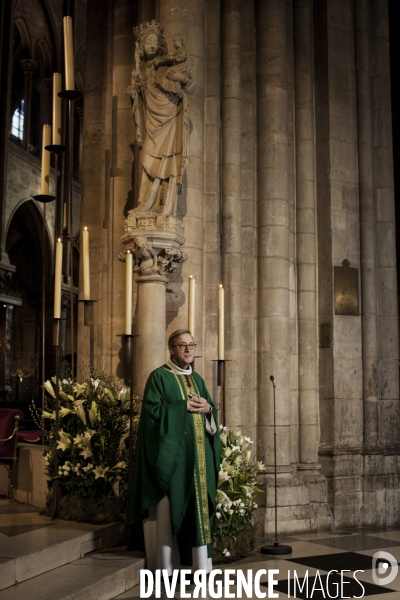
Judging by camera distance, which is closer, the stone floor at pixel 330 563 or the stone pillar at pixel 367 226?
the stone floor at pixel 330 563

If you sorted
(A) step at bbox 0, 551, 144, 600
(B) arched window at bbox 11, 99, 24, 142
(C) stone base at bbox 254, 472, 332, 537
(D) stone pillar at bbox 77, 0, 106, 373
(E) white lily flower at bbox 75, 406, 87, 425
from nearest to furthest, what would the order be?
(A) step at bbox 0, 551, 144, 600, (E) white lily flower at bbox 75, 406, 87, 425, (C) stone base at bbox 254, 472, 332, 537, (D) stone pillar at bbox 77, 0, 106, 373, (B) arched window at bbox 11, 99, 24, 142

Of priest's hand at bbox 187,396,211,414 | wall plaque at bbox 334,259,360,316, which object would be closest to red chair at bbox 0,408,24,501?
priest's hand at bbox 187,396,211,414

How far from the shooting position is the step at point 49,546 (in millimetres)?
4742

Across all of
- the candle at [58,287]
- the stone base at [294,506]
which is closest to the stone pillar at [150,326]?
the candle at [58,287]

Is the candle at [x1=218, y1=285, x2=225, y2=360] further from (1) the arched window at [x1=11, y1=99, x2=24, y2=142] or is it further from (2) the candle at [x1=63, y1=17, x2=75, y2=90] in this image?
(1) the arched window at [x1=11, y1=99, x2=24, y2=142]

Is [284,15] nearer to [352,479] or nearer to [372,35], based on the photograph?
[372,35]

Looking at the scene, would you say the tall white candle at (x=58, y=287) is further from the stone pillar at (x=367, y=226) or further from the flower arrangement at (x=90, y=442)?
the stone pillar at (x=367, y=226)

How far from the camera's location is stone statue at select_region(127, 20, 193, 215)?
23.3 ft

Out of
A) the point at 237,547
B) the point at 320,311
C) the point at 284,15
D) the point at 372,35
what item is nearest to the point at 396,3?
the point at 372,35

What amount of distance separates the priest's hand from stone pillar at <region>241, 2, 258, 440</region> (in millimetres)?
2854

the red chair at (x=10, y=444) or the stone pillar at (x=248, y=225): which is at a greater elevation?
the stone pillar at (x=248, y=225)

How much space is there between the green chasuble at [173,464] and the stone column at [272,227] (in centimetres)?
278

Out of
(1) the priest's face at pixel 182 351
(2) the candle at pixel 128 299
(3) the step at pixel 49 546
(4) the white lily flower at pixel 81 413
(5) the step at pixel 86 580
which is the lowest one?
(5) the step at pixel 86 580

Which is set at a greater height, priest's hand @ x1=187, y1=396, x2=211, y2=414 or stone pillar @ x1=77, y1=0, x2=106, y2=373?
stone pillar @ x1=77, y1=0, x2=106, y2=373
